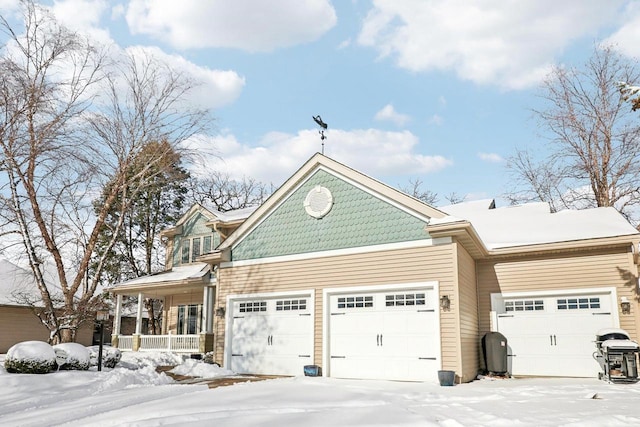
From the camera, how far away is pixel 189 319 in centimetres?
1964

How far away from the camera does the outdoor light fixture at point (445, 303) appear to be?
10.2m

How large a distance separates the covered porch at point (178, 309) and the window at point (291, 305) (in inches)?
→ 217

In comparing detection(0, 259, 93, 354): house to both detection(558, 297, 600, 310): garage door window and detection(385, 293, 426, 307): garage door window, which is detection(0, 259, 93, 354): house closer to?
detection(385, 293, 426, 307): garage door window

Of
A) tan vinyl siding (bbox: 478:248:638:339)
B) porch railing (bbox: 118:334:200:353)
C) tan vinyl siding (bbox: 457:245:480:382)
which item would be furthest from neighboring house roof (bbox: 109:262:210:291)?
tan vinyl siding (bbox: 478:248:638:339)

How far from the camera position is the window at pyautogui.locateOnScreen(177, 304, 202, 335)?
63.5ft

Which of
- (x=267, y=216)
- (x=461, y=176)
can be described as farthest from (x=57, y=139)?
(x=461, y=176)

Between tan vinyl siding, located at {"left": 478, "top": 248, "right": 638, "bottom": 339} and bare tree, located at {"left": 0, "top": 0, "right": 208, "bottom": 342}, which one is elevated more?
bare tree, located at {"left": 0, "top": 0, "right": 208, "bottom": 342}

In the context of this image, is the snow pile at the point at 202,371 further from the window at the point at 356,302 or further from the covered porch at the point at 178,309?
the covered porch at the point at 178,309

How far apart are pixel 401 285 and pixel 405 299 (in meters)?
0.33

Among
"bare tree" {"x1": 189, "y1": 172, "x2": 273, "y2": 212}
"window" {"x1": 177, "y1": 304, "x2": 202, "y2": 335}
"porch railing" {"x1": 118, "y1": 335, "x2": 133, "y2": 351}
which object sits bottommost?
"porch railing" {"x1": 118, "y1": 335, "x2": 133, "y2": 351}

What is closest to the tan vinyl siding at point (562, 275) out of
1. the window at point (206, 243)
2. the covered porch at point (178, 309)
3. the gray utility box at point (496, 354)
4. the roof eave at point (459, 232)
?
the gray utility box at point (496, 354)

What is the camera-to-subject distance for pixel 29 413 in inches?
267

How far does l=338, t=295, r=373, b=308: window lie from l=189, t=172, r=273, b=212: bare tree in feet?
68.7

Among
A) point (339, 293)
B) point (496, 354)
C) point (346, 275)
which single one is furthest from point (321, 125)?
point (496, 354)
